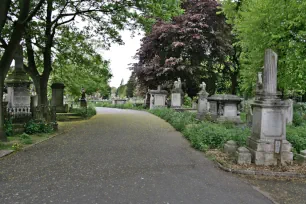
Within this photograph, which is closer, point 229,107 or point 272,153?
point 272,153

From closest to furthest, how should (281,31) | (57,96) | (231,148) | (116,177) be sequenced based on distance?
1. (116,177)
2. (231,148)
3. (281,31)
4. (57,96)

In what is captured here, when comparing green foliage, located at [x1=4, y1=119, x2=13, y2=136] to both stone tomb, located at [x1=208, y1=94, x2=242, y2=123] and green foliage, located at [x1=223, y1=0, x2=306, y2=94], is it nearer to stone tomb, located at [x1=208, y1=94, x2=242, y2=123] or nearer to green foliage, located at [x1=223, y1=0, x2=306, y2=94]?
stone tomb, located at [x1=208, y1=94, x2=242, y2=123]

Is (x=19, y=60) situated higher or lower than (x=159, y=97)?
higher

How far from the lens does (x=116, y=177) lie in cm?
459

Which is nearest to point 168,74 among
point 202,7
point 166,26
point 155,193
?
point 166,26

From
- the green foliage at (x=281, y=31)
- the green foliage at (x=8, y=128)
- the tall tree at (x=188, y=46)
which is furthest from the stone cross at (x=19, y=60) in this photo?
the tall tree at (x=188, y=46)

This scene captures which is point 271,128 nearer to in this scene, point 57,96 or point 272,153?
point 272,153

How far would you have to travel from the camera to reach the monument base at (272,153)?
215 inches

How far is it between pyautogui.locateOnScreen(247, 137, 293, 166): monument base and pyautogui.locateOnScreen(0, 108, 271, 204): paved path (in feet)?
3.74

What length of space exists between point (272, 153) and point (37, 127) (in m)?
8.52

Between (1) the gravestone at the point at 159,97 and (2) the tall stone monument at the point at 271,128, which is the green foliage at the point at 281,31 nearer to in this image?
(2) the tall stone monument at the point at 271,128

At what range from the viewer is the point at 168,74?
78.7 ft

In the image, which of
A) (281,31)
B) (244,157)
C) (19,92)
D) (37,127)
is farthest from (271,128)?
(19,92)

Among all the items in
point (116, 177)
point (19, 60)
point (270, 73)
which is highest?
point (19, 60)
